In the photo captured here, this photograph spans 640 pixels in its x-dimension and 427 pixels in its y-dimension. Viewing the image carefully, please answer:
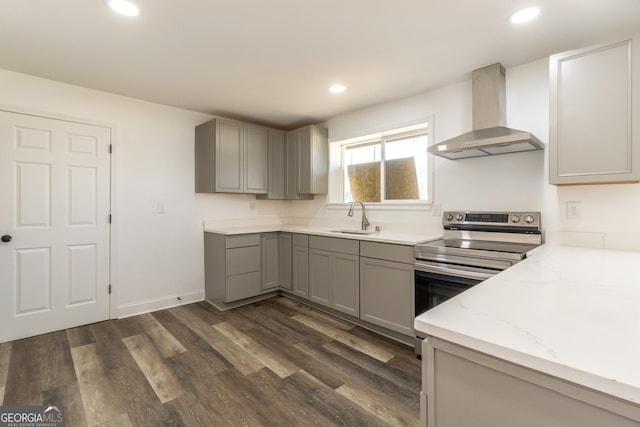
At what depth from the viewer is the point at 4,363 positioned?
2.18 m

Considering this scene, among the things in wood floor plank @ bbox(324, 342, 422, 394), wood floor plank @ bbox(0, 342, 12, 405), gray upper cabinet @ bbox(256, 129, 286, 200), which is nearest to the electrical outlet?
wood floor plank @ bbox(324, 342, 422, 394)

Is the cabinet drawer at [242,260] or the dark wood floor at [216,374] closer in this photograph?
the dark wood floor at [216,374]

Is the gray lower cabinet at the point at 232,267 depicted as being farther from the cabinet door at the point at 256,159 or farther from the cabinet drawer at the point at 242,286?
the cabinet door at the point at 256,159

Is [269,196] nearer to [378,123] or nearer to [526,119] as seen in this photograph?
[378,123]

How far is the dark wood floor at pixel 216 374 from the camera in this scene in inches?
66.1

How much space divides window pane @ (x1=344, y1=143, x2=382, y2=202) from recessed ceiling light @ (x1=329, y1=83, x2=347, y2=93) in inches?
36.9

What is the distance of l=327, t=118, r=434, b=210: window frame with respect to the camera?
9.55ft

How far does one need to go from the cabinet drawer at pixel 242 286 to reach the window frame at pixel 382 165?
1.35 m

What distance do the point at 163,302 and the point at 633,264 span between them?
3.91m

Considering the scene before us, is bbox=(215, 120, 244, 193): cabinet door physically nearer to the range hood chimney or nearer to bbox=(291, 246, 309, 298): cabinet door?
bbox=(291, 246, 309, 298): cabinet door

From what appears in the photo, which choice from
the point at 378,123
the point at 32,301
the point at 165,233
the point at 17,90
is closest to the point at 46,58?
the point at 17,90

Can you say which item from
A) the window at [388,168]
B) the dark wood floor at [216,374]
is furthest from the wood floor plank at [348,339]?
the window at [388,168]

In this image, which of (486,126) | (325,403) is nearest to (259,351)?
(325,403)

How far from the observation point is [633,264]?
4.79 feet
